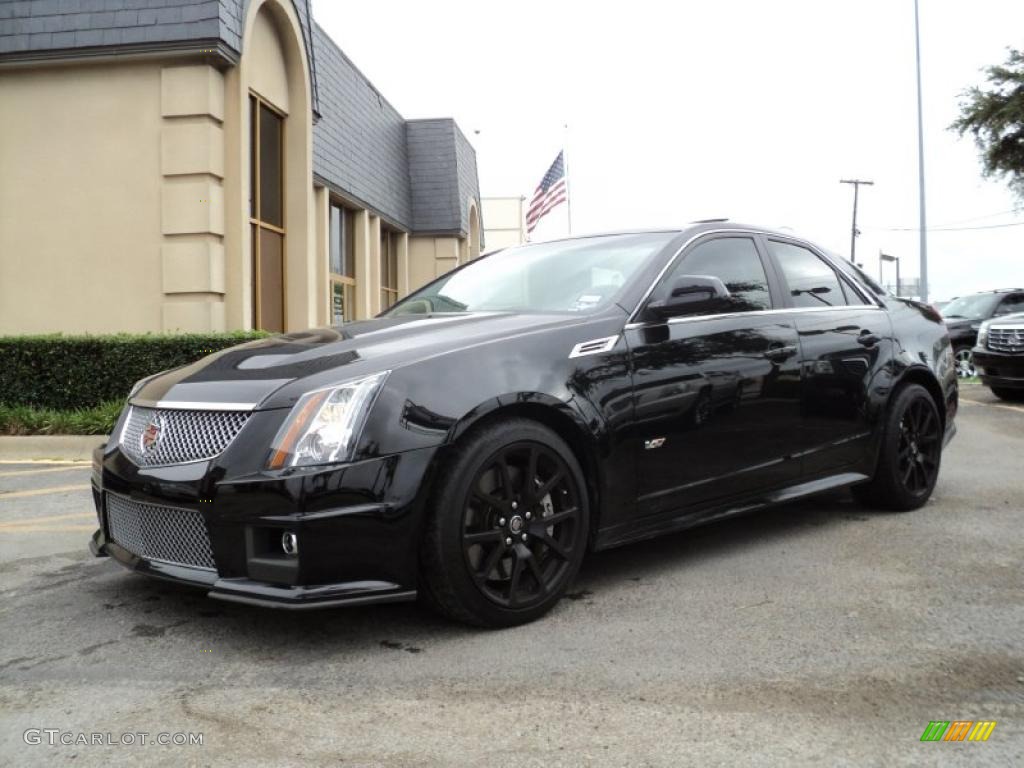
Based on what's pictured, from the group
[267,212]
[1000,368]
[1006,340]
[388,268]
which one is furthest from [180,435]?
[388,268]

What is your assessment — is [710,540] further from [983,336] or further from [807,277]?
[983,336]

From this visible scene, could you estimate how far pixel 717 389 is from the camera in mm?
3926

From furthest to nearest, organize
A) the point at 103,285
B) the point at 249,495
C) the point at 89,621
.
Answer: the point at 103,285 < the point at 89,621 < the point at 249,495

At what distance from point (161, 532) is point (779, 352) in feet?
9.40

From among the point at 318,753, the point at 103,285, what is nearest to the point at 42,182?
the point at 103,285

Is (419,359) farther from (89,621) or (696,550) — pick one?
(696,550)

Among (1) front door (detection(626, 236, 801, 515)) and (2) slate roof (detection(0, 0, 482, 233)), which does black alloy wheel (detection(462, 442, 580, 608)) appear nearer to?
(1) front door (detection(626, 236, 801, 515))

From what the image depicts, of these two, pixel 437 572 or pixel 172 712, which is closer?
pixel 172 712

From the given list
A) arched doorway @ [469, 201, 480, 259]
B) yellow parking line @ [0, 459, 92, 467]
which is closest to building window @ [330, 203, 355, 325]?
arched doorway @ [469, 201, 480, 259]

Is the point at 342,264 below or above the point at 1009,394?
above

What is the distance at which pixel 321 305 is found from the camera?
16016 mm

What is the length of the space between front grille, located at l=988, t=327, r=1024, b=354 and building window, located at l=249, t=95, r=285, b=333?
9.89m

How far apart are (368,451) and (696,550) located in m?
2.12

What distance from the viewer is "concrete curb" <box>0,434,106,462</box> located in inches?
325
